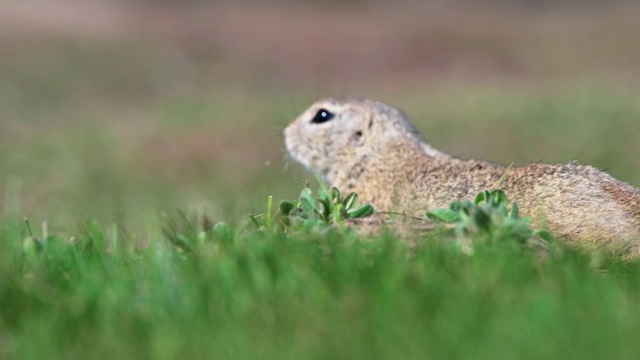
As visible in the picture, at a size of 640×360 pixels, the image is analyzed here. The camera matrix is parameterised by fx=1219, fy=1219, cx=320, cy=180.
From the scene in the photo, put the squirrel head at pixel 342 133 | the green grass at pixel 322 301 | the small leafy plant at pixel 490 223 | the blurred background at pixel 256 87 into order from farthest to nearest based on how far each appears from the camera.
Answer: the blurred background at pixel 256 87 < the squirrel head at pixel 342 133 < the small leafy plant at pixel 490 223 < the green grass at pixel 322 301

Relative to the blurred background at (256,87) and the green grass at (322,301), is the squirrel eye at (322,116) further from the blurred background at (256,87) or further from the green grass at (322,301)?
the green grass at (322,301)

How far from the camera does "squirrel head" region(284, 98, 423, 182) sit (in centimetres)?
771

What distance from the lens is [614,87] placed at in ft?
54.0

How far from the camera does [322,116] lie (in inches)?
312

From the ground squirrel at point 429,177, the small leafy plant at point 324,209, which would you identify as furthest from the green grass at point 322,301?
the ground squirrel at point 429,177

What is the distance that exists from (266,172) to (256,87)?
8.48 meters

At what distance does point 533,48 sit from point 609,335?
2045cm

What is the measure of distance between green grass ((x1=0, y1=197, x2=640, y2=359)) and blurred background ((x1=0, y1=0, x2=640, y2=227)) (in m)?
1.79

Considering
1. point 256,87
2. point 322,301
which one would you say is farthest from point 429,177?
point 256,87

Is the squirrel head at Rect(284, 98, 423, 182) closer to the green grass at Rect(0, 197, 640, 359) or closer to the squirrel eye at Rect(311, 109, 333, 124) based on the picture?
the squirrel eye at Rect(311, 109, 333, 124)

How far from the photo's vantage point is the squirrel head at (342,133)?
25.3 ft

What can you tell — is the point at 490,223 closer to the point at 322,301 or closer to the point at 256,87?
the point at 322,301

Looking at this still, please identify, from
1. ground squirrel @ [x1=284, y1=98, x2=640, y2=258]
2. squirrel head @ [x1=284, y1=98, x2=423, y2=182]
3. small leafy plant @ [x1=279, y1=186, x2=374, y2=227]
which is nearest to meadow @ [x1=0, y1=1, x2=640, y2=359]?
small leafy plant @ [x1=279, y1=186, x2=374, y2=227]

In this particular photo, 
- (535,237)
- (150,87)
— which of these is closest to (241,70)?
(150,87)
